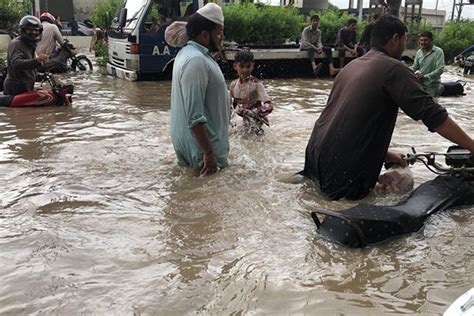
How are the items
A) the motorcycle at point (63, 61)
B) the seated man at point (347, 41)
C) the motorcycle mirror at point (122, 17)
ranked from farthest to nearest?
the seated man at point (347, 41)
the motorcycle at point (63, 61)
the motorcycle mirror at point (122, 17)

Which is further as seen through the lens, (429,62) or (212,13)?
(429,62)

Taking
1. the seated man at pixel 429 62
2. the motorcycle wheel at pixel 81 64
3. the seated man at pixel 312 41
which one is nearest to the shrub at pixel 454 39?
the seated man at pixel 312 41

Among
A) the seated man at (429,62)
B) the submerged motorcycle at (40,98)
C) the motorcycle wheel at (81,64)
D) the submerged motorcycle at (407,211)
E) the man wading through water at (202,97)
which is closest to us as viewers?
the submerged motorcycle at (407,211)

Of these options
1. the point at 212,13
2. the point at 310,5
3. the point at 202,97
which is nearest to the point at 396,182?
the point at 202,97

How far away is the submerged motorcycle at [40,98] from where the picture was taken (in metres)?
8.53

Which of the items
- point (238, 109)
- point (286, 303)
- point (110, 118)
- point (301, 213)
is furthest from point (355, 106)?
point (110, 118)

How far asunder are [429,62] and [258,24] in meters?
7.73

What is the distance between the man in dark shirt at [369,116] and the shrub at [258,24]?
12004 millimetres

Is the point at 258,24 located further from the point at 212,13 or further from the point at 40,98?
the point at 212,13

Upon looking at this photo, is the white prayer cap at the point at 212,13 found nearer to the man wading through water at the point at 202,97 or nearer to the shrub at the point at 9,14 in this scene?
the man wading through water at the point at 202,97

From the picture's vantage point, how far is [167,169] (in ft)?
16.9

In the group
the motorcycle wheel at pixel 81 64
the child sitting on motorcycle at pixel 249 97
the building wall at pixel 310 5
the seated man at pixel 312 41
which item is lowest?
the motorcycle wheel at pixel 81 64

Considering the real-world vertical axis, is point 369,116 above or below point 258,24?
below

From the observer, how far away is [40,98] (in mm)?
8633
